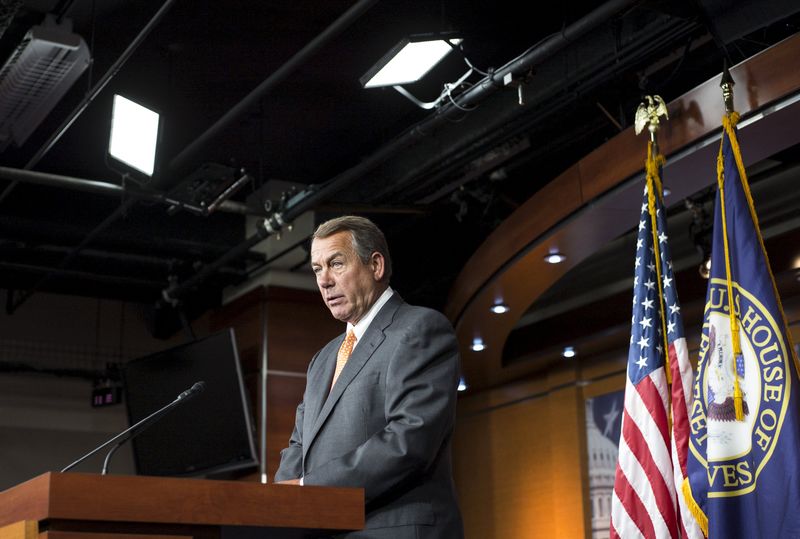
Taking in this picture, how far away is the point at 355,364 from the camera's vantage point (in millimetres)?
2547

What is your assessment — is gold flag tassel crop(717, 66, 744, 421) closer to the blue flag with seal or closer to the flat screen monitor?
the blue flag with seal

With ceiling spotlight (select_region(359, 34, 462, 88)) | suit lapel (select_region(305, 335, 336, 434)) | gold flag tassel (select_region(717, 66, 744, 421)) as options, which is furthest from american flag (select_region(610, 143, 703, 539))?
suit lapel (select_region(305, 335, 336, 434))

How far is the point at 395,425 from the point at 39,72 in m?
3.93

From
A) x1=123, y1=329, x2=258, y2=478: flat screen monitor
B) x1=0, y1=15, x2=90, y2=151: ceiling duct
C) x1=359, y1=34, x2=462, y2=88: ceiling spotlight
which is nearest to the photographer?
x1=359, y1=34, x2=462, y2=88: ceiling spotlight

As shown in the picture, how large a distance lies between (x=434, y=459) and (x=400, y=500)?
0.40 feet

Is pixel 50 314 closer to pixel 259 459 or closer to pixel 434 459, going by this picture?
pixel 259 459

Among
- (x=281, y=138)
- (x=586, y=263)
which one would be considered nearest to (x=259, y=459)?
(x=281, y=138)

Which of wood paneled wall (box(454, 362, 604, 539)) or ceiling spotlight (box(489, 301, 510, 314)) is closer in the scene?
ceiling spotlight (box(489, 301, 510, 314))

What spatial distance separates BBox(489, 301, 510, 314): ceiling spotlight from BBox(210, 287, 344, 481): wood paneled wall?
5.29ft

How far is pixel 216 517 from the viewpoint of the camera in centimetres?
202

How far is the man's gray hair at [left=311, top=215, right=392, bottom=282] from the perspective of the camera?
271 cm

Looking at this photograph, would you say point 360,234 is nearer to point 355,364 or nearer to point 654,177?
point 355,364

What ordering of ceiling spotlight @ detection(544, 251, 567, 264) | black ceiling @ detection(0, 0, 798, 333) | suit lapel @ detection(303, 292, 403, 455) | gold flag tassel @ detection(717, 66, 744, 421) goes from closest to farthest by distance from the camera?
suit lapel @ detection(303, 292, 403, 455), gold flag tassel @ detection(717, 66, 744, 421), black ceiling @ detection(0, 0, 798, 333), ceiling spotlight @ detection(544, 251, 567, 264)

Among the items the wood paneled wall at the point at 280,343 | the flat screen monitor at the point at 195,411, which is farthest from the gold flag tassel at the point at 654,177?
the wood paneled wall at the point at 280,343
